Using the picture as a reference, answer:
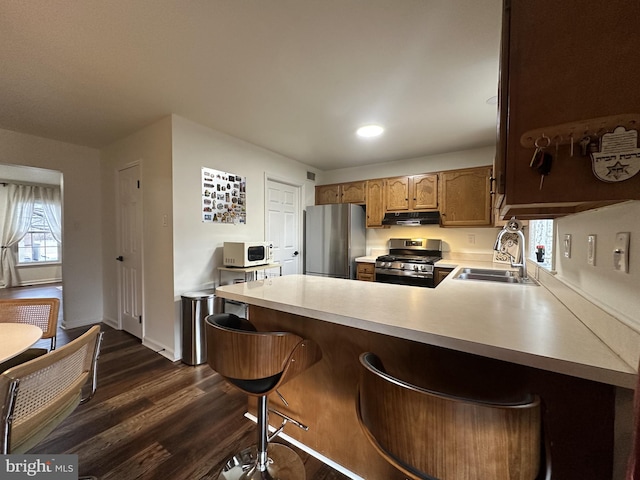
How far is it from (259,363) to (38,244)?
328 inches

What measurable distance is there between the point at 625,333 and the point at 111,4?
8.03 feet

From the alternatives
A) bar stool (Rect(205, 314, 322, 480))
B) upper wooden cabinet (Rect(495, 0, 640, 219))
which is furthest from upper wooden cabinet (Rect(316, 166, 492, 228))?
bar stool (Rect(205, 314, 322, 480))

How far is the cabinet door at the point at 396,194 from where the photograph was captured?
374 centimetres

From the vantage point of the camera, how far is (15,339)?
1199 mm

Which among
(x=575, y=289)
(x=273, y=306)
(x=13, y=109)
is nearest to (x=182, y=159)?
(x=13, y=109)

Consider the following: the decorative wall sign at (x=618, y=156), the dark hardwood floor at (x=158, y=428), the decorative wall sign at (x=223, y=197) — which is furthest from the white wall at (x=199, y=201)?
the decorative wall sign at (x=618, y=156)

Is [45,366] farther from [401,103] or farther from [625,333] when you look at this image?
[401,103]

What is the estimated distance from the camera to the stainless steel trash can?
2.50 m

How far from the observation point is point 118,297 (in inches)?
133

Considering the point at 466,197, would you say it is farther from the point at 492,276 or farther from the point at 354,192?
the point at 354,192

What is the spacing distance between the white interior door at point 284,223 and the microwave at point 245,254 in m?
0.66

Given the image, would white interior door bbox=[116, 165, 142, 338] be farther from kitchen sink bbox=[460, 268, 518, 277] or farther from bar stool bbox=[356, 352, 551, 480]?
kitchen sink bbox=[460, 268, 518, 277]

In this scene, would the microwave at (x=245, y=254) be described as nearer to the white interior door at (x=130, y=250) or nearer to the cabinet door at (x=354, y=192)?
the white interior door at (x=130, y=250)
